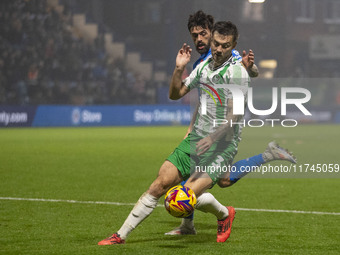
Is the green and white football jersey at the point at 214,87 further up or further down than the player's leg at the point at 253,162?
further up

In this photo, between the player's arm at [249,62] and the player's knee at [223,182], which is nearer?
the player's arm at [249,62]

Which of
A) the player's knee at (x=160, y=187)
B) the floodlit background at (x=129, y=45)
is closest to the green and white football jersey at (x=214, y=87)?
the player's knee at (x=160, y=187)

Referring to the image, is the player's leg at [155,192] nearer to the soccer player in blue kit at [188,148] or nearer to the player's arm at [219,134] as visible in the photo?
the soccer player in blue kit at [188,148]

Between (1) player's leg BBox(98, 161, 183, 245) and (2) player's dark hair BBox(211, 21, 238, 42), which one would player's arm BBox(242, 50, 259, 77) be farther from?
(1) player's leg BBox(98, 161, 183, 245)

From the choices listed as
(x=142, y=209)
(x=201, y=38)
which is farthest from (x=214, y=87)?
(x=142, y=209)

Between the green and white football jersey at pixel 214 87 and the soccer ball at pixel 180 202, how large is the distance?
24.9 inches

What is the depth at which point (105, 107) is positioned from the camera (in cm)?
3170

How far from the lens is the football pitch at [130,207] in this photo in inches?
269

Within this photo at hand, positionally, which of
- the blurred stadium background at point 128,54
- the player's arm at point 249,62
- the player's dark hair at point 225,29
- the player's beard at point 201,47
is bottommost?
the blurred stadium background at point 128,54

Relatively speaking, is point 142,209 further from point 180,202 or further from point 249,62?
point 249,62

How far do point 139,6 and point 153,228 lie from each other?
37206 millimetres

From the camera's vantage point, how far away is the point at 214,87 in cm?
682

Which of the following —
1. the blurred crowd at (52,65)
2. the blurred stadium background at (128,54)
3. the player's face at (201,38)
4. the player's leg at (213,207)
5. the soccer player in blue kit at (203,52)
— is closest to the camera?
the player's leg at (213,207)

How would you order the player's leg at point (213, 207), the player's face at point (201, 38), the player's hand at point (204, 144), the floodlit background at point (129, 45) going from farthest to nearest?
the floodlit background at point (129, 45)
the player's face at point (201, 38)
the player's leg at point (213, 207)
the player's hand at point (204, 144)
